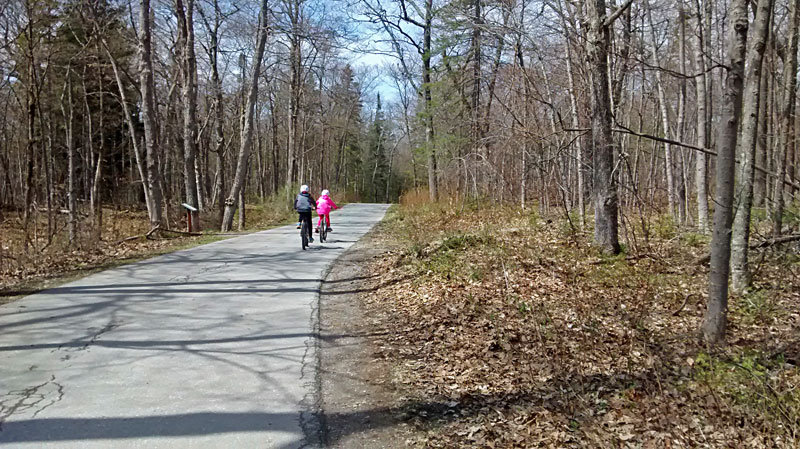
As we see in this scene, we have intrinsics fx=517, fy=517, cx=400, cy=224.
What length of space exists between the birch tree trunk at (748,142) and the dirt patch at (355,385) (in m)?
4.31

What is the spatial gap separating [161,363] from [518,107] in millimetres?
14300

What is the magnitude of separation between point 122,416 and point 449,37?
21.3m

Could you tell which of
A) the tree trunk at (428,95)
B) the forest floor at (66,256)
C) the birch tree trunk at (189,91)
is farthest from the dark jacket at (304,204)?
the tree trunk at (428,95)

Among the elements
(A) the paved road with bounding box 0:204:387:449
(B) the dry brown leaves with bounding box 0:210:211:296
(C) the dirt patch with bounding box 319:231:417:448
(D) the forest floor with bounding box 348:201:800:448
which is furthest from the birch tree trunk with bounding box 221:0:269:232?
(C) the dirt patch with bounding box 319:231:417:448

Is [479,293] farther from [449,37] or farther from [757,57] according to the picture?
[449,37]

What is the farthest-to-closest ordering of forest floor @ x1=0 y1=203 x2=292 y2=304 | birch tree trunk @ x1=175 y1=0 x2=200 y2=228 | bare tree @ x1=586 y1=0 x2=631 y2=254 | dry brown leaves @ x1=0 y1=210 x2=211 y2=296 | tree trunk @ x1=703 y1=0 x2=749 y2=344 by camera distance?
birch tree trunk @ x1=175 y1=0 x2=200 y2=228 < bare tree @ x1=586 y1=0 x2=631 y2=254 < dry brown leaves @ x1=0 y1=210 x2=211 y2=296 < forest floor @ x1=0 y1=203 x2=292 y2=304 < tree trunk @ x1=703 y1=0 x2=749 y2=344

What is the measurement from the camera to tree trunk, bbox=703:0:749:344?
4.89m

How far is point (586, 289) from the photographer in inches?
318

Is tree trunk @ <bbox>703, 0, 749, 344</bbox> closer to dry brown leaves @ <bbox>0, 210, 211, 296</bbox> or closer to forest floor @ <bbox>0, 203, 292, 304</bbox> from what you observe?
forest floor @ <bbox>0, 203, 292, 304</bbox>

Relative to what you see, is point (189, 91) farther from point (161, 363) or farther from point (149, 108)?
point (161, 363)

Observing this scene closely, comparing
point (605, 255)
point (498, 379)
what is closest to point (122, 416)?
point (498, 379)

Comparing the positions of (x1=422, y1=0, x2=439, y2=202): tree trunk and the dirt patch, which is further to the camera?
(x1=422, y1=0, x2=439, y2=202): tree trunk

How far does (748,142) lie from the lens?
21.2ft

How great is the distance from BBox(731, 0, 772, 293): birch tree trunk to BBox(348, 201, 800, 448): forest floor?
11.1 inches
